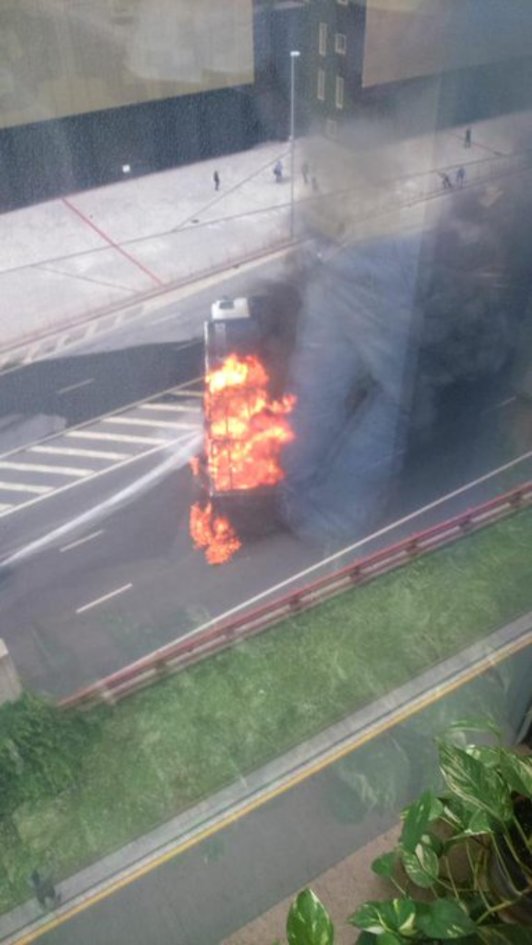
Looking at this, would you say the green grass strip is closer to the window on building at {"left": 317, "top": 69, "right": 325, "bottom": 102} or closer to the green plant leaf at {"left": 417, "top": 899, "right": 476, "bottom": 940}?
the green plant leaf at {"left": 417, "top": 899, "right": 476, "bottom": 940}

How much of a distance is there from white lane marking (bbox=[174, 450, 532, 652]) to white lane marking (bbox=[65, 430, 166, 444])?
321 cm

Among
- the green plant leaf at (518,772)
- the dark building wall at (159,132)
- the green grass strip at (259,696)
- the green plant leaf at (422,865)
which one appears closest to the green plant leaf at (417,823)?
the green plant leaf at (422,865)

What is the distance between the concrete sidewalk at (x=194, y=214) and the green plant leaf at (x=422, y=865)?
11.1 metres

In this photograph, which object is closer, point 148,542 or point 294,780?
point 294,780

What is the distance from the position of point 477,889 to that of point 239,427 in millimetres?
7610

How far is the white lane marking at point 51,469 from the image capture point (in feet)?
31.5

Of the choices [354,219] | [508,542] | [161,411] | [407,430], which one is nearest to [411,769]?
[508,542]

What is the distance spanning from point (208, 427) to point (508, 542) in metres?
4.56

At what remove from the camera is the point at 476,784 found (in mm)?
2932

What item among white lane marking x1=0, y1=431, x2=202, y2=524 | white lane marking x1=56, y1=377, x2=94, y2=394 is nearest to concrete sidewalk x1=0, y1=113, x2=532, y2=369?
white lane marking x1=56, y1=377, x2=94, y2=394

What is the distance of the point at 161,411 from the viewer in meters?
10.6

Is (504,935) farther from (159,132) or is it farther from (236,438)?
(159,132)

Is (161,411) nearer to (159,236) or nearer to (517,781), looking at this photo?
(159,236)

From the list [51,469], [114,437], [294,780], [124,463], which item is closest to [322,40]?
[114,437]
